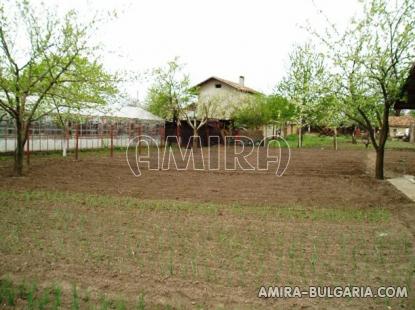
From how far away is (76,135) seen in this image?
60.4 ft

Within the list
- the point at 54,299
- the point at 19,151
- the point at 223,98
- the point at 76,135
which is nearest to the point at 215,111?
the point at 223,98

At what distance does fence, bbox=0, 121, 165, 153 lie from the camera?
59.9 ft

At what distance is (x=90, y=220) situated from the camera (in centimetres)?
686

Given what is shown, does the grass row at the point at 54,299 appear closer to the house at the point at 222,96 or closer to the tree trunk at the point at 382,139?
the tree trunk at the point at 382,139

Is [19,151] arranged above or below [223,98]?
below

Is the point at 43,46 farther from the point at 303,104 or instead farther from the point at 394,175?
the point at 394,175

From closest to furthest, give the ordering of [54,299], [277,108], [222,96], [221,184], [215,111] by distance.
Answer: [54,299]
[221,184]
[215,111]
[277,108]
[222,96]

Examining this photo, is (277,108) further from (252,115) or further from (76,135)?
(76,135)

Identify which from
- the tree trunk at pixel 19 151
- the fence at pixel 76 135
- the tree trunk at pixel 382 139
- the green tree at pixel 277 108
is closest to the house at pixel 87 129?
the fence at pixel 76 135

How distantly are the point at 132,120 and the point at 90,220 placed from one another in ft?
69.7

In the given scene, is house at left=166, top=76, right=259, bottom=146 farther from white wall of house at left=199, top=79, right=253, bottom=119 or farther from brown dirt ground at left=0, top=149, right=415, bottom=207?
brown dirt ground at left=0, top=149, right=415, bottom=207

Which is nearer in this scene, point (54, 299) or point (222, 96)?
point (54, 299)

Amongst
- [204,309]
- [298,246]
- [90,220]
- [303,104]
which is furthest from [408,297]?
[303,104]

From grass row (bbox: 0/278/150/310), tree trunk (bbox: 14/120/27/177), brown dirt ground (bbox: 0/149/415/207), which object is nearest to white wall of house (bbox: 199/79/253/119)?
brown dirt ground (bbox: 0/149/415/207)
